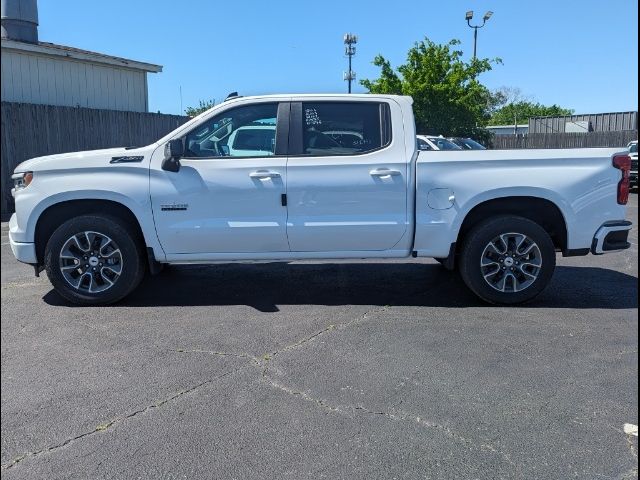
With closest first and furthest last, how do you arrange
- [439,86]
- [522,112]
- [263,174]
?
[263,174], [439,86], [522,112]

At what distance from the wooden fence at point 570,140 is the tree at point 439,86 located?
279 centimetres

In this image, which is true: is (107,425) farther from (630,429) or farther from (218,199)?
(630,429)

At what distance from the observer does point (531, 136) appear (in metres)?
30.3

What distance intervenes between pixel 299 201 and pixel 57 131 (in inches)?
383

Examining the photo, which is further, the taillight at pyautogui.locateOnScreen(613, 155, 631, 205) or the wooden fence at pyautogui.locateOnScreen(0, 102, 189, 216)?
the wooden fence at pyautogui.locateOnScreen(0, 102, 189, 216)

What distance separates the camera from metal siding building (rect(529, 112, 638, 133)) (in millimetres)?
34625

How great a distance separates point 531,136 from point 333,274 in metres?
26.9

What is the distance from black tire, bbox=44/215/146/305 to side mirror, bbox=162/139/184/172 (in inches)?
28.8

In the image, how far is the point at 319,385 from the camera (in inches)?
143

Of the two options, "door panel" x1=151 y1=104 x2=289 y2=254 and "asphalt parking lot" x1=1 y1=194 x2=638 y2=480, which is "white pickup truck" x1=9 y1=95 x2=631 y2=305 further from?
"asphalt parking lot" x1=1 y1=194 x2=638 y2=480

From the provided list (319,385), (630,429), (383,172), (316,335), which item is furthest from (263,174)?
(630,429)

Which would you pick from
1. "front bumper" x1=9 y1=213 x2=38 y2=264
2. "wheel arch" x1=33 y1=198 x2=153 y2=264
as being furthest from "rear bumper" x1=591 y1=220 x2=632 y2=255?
"front bumper" x1=9 y1=213 x2=38 y2=264

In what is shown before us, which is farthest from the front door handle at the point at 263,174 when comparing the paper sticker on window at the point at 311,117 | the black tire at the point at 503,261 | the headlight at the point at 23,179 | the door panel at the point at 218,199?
the headlight at the point at 23,179

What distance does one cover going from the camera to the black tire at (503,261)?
5.25m
